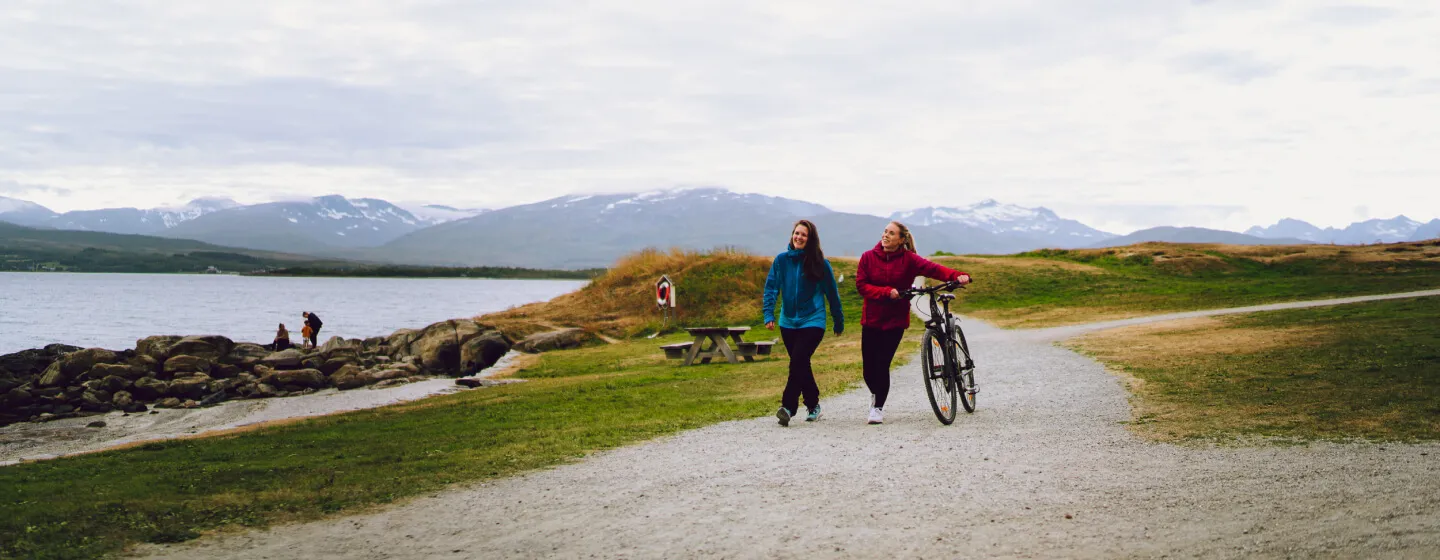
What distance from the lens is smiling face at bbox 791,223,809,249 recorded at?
9983 millimetres

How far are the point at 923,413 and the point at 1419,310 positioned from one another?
17.3m

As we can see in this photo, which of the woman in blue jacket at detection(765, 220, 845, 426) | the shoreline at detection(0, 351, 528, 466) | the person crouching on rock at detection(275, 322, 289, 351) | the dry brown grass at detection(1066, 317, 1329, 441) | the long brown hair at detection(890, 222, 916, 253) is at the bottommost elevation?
the shoreline at detection(0, 351, 528, 466)

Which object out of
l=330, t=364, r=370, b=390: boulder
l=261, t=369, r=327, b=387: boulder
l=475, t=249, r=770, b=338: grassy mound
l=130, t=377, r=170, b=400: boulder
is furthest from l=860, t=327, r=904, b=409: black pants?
l=475, t=249, r=770, b=338: grassy mound

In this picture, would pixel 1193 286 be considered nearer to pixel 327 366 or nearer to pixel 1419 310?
pixel 1419 310

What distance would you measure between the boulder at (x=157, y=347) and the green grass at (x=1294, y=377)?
1024 inches

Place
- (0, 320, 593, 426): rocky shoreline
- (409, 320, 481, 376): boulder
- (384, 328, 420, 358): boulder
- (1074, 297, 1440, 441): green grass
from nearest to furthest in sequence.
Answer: (1074, 297, 1440, 441): green grass
(0, 320, 593, 426): rocky shoreline
(409, 320, 481, 376): boulder
(384, 328, 420, 358): boulder

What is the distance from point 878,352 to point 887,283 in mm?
739

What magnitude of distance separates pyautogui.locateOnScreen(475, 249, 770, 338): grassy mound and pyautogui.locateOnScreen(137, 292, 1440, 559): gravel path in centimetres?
2560

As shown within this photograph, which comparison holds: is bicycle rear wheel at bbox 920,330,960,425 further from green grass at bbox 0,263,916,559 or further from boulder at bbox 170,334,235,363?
boulder at bbox 170,334,235,363

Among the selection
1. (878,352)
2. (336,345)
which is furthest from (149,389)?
(878,352)

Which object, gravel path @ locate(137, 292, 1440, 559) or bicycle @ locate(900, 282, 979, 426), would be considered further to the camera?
bicycle @ locate(900, 282, 979, 426)

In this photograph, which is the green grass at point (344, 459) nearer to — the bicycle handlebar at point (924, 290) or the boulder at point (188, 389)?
the bicycle handlebar at point (924, 290)

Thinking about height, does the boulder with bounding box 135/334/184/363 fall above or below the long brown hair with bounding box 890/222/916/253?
below

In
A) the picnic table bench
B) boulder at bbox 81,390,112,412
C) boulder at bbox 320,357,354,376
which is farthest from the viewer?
boulder at bbox 320,357,354,376
